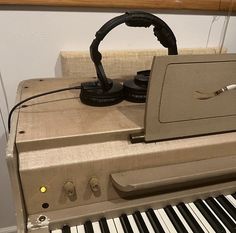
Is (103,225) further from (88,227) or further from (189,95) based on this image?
(189,95)

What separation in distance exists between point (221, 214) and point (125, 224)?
0.21 metres

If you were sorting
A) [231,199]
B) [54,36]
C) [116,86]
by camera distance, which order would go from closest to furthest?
[231,199], [116,86], [54,36]

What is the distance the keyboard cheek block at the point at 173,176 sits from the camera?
58 cm

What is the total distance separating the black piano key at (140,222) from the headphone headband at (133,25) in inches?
12.6

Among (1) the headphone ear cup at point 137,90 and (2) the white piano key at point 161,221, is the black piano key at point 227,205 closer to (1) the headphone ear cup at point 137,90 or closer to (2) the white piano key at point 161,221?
(2) the white piano key at point 161,221

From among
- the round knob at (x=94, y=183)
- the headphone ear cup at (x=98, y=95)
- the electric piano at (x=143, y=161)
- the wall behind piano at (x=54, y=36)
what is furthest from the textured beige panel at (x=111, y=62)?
the round knob at (x=94, y=183)

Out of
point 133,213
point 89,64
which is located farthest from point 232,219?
point 89,64

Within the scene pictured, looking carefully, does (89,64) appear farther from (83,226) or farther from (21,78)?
(83,226)

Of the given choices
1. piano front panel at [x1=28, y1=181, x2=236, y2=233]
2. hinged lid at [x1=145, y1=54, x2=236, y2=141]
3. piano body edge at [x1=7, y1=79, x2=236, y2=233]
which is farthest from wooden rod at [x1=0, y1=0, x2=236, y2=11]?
piano front panel at [x1=28, y1=181, x2=236, y2=233]

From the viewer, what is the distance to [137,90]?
752 mm

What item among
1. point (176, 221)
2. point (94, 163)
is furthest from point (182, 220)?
point (94, 163)

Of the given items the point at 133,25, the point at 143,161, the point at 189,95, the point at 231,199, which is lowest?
the point at 231,199

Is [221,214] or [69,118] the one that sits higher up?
[69,118]

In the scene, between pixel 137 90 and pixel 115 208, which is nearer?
pixel 115 208
